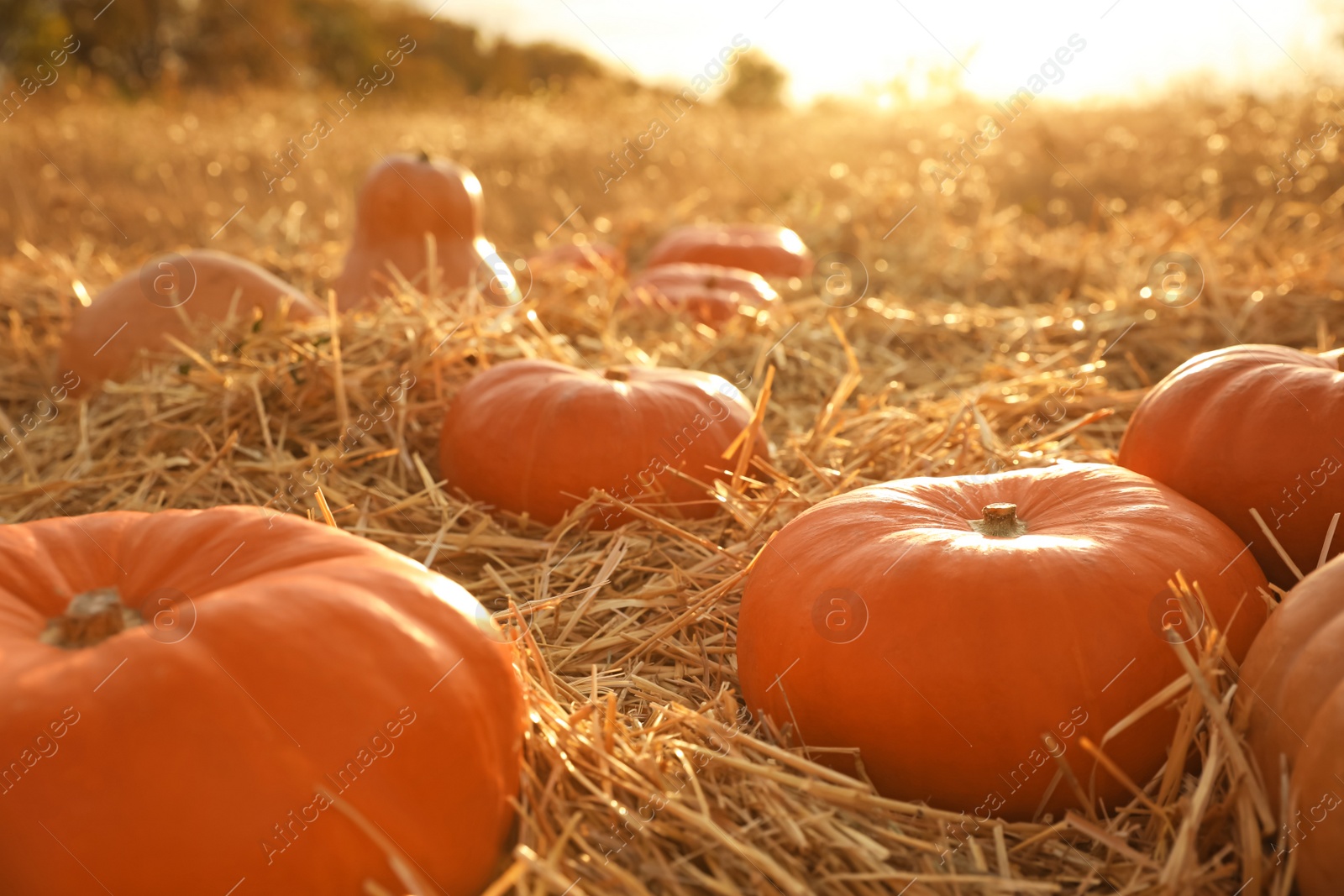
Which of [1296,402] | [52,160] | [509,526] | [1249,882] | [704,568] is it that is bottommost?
[52,160]

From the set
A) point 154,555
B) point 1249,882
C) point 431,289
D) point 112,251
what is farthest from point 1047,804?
point 112,251

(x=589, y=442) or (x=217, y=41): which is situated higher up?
(x=589, y=442)

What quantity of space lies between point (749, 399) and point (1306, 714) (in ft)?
8.24

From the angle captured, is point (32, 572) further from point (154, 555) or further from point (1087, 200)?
point (1087, 200)

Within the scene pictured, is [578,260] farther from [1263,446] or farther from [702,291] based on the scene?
[1263,446]

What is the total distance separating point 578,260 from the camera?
6.43m

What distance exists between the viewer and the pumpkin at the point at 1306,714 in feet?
4.63

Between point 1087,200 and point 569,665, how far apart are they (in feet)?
31.1

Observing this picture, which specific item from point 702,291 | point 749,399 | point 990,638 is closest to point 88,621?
point 990,638

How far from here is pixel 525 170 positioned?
36.7 feet

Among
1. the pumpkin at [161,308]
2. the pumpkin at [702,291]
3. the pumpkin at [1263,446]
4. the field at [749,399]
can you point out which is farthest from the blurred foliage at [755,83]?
the pumpkin at [1263,446]

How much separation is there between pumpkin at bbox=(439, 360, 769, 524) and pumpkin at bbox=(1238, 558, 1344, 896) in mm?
1487

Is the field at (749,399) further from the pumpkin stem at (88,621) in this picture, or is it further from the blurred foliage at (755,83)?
the blurred foliage at (755,83)

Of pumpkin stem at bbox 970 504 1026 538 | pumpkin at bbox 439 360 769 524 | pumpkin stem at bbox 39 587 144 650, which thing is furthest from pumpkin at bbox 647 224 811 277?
pumpkin stem at bbox 39 587 144 650
